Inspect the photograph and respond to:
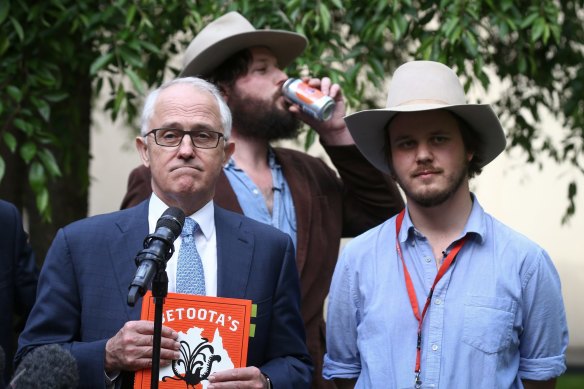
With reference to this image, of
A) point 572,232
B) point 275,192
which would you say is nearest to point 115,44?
point 275,192

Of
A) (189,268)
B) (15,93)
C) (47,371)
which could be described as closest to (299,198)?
(189,268)

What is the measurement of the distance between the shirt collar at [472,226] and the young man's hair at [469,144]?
0.20m

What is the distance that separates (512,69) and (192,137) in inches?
133

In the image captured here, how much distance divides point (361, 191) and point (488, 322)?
1275 mm

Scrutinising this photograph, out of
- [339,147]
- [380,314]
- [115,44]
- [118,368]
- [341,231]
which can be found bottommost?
[118,368]

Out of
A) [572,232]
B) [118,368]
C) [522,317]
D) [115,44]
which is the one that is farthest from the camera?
[572,232]

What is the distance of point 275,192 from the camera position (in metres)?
4.52

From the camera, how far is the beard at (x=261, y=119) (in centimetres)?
453

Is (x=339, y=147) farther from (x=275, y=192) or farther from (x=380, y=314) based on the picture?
(x=380, y=314)

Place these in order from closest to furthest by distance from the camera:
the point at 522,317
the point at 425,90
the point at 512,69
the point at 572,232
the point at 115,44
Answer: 1. the point at 522,317
2. the point at 425,90
3. the point at 115,44
4. the point at 512,69
5. the point at 572,232

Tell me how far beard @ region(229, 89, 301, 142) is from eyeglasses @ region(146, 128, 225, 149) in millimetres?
937

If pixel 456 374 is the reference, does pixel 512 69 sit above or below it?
above

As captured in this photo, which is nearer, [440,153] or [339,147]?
[440,153]

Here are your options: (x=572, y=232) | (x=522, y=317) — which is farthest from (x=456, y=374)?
(x=572, y=232)
